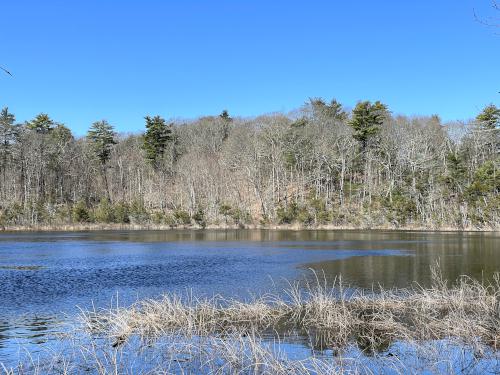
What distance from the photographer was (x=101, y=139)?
9606 centimetres

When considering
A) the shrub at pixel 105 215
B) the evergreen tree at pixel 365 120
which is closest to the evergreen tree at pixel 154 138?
the shrub at pixel 105 215

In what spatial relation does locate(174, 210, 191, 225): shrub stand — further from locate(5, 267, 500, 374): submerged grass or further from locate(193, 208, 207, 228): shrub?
locate(5, 267, 500, 374): submerged grass

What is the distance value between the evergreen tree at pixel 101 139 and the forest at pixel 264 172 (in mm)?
200

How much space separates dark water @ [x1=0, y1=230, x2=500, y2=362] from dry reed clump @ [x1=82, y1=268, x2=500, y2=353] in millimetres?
2965

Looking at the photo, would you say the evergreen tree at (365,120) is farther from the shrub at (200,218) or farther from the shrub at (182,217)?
the shrub at (182,217)

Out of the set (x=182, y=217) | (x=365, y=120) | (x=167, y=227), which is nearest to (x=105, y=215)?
(x=167, y=227)

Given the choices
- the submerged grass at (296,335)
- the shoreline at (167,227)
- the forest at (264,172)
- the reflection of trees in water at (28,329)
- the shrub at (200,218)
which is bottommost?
the reflection of trees in water at (28,329)

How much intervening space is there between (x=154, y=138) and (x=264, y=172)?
A: 2142cm

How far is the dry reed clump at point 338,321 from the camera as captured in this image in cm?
1363

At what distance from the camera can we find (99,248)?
4631cm

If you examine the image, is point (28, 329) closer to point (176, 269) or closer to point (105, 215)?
point (176, 269)

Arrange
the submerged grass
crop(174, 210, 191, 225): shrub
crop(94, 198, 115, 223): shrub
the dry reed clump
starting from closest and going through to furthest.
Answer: the submerged grass → the dry reed clump → crop(174, 210, 191, 225): shrub → crop(94, 198, 115, 223): shrub

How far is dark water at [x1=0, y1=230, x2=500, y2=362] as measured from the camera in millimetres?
19969

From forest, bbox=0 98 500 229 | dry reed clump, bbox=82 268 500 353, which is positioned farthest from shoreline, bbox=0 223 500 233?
dry reed clump, bbox=82 268 500 353
